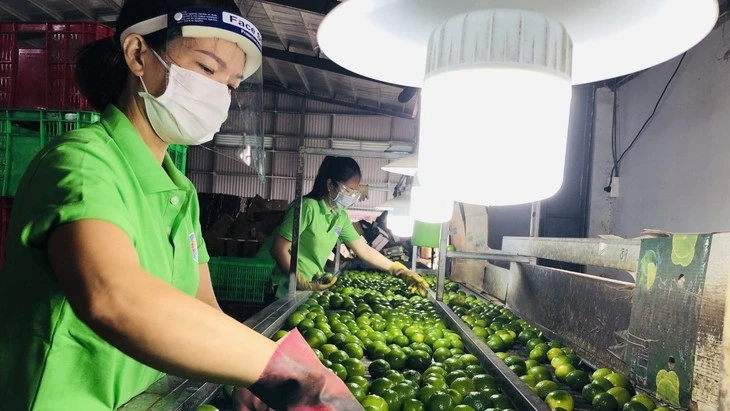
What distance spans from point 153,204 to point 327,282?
3610 millimetres

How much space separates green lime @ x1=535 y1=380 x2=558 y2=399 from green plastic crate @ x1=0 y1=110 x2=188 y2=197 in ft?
9.96

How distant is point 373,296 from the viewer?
450cm

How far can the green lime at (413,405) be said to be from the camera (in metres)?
2.01

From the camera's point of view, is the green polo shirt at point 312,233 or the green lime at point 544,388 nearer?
the green lime at point 544,388

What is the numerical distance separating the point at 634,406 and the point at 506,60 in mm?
1662

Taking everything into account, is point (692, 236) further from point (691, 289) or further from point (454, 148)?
point (454, 148)

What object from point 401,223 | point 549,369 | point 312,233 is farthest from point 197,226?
point 401,223

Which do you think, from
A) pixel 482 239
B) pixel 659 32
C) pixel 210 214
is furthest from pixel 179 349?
pixel 210 214

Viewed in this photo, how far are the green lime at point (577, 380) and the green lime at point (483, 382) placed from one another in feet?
1.57

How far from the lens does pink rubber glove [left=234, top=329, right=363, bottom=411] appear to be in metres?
1.05

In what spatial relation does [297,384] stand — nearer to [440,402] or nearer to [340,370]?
[440,402]

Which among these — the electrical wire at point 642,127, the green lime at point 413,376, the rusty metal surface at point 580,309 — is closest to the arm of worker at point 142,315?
the green lime at point 413,376

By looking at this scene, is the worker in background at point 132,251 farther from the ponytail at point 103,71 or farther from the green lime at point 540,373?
the green lime at point 540,373

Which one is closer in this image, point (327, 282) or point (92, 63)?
point (92, 63)
